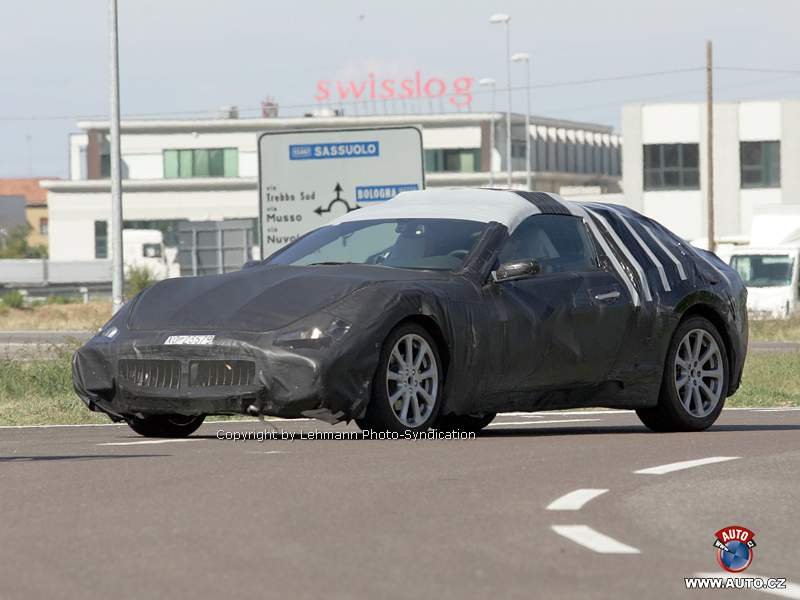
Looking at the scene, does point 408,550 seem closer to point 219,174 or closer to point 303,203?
point 303,203

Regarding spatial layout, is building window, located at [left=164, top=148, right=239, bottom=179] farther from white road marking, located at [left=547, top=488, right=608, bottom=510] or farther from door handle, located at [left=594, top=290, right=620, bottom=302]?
white road marking, located at [left=547, top=488, right=608, bottom=510]

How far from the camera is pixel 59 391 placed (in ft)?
62.1

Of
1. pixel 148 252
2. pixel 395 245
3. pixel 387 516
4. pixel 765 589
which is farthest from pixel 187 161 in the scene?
pixel 765 589

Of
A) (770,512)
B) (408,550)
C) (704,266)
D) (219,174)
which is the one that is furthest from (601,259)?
(219,174)

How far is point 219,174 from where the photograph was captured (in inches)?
4685

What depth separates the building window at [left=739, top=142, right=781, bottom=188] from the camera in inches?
3371

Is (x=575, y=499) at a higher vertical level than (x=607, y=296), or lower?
lower

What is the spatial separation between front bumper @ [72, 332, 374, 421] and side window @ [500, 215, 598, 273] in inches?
70.2

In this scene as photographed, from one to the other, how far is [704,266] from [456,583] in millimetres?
8066

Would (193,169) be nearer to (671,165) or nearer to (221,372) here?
(671,165)

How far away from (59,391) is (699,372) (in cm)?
783

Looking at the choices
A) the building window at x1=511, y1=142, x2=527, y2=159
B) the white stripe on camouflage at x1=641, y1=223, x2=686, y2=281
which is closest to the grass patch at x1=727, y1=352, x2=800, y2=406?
the white stripe on camouflage at x1=641, y1=223, x2=686, y2=281

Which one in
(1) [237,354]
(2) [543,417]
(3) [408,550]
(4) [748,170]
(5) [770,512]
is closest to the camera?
(3) [408,550]

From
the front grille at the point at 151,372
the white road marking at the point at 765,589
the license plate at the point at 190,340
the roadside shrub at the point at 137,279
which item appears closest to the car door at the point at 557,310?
the license plate at the point at 190,340
